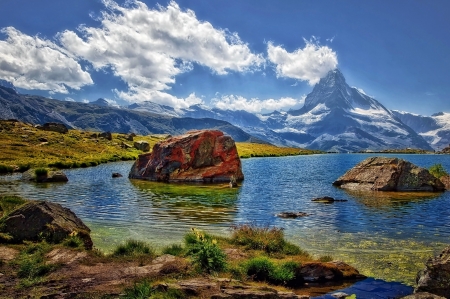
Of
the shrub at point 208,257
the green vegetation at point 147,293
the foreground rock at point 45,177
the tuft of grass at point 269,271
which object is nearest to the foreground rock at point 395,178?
the tuft of grass at point 269,271

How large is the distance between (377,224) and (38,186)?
47158 mm

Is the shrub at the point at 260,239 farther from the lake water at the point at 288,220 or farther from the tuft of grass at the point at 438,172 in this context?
A: the tuft of grass at the point at 438,172

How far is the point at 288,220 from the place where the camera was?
31.9 meters

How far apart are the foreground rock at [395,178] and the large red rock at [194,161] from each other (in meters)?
22.6

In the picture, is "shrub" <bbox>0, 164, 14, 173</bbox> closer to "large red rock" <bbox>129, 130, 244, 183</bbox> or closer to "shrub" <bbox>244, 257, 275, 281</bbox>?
"large red rock" <bbox>129, 130, 244, 183</bbox>

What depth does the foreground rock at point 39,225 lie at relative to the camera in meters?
20.6

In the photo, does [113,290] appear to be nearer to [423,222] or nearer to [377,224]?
[377,224]

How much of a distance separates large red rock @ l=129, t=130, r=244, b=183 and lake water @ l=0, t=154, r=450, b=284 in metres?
10.2

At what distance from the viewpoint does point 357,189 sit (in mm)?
55969

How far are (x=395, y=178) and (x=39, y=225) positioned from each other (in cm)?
4932

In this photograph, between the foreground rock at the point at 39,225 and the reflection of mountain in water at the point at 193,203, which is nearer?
the foreground rock at the point at 39,225

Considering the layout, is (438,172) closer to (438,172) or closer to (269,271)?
(438,172)

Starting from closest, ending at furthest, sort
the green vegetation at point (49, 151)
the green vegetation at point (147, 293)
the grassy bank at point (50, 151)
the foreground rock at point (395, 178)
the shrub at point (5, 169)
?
the green vegetation at point (147, 293)
the foreground rock at point (395, 178)
the shrub at point (5, 169)
the green vegetation at point (49, 151)
the grassy bank at point (50, 151)

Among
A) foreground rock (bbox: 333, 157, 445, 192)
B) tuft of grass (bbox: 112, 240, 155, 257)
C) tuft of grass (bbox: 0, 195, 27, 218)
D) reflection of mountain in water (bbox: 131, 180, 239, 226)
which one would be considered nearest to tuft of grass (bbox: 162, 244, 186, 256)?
tuft of grass (bbox: 112, 240, 155, 257)
